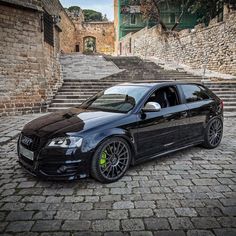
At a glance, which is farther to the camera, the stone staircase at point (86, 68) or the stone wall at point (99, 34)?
the stone wall at point (99, 34)

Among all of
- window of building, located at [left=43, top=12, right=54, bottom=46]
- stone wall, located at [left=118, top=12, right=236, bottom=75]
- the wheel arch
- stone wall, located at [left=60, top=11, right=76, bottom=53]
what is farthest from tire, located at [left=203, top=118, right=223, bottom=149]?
stone wall, located at [left=60, top=11, right=76, bottom=53]

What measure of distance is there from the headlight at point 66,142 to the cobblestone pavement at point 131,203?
0.63 metres

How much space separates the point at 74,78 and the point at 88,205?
1115 centimetres

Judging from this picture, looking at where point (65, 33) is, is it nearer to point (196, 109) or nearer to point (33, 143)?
point (196, 109)

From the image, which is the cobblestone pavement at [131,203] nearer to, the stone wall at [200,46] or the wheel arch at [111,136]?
the wheel arch at [111,136]

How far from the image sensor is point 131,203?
3.28 metres

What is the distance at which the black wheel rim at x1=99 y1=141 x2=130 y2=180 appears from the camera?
3811mm

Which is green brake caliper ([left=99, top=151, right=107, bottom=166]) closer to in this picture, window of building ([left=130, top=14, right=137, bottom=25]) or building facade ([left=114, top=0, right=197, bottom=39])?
building facade ([left=114, top=0, right=197, bottom=39])

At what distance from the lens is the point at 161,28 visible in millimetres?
23938

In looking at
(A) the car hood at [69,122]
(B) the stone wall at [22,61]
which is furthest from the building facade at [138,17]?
(A) the car hood at [69,122]

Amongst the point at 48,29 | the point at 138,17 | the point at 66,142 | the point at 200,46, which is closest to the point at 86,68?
the point at 48,29

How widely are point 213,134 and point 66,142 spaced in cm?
345

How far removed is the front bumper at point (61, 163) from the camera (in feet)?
11.6

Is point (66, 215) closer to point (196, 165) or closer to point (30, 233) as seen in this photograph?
point (30, 233)
